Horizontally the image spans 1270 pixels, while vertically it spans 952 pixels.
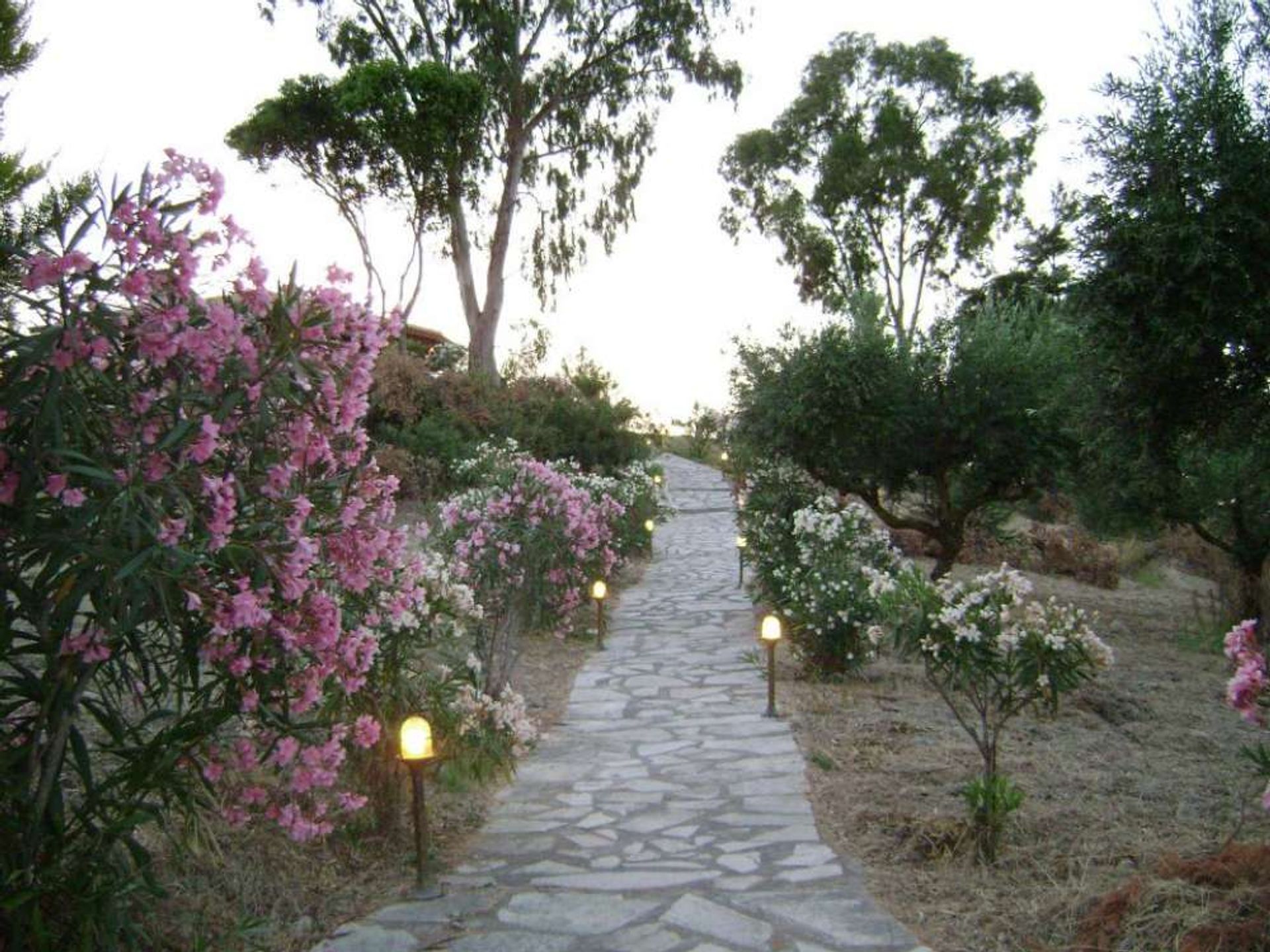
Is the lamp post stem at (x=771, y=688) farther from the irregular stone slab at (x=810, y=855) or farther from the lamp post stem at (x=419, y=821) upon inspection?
the lamp post stem at (x=419, y=821)

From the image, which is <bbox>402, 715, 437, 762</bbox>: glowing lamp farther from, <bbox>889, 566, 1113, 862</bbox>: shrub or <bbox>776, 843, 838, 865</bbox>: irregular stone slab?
<bbox>889, 566, 1113, 862</bbox>: shrub

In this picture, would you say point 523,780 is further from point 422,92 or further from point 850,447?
point 422,92

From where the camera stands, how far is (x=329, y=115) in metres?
23.9

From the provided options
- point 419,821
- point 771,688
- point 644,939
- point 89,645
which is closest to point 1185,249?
point 771,688

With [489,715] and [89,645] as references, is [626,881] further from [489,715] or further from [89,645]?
[89,645]

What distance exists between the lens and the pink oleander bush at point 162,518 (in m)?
2.55

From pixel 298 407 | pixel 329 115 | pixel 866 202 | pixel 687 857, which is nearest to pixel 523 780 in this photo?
pixel 687 857

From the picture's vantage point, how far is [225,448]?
2.97 metres

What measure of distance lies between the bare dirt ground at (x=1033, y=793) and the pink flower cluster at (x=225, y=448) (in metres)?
2.60

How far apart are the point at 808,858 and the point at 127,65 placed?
29.4 ft

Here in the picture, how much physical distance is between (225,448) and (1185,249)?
6037mm

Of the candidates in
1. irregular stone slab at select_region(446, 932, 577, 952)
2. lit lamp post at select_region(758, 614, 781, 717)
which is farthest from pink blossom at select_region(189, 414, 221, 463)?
lit lamp post at select_region(758, 614, 781, 717)

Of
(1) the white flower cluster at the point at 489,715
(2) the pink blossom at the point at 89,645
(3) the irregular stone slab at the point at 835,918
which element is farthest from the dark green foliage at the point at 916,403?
(2) the pink blossom at the point at 89,645

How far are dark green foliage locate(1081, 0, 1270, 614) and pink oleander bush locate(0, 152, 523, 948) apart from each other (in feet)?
18.0
